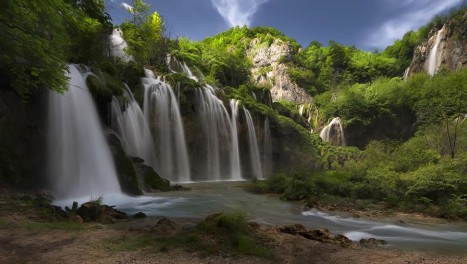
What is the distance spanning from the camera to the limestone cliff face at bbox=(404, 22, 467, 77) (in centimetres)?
4722

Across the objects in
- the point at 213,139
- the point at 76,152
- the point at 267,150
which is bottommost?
the point at 76,152

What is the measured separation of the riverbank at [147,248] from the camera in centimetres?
548

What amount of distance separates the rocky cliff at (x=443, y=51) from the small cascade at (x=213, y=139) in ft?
115

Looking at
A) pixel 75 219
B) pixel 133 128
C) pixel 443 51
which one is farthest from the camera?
pixel 443 51

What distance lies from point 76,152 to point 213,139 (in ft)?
48.3

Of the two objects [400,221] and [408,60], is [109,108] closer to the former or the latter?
[400,221]

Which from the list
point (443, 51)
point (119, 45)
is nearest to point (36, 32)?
point (119, 45)

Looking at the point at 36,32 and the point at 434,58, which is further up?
the point at 434,58

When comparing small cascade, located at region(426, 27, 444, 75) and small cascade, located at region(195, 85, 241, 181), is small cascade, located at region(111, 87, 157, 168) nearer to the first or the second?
small cascade, located at region(195, 85, 241, 181)

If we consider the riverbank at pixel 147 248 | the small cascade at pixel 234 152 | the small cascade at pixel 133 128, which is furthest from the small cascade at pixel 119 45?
the riverbank at pixel 147 248

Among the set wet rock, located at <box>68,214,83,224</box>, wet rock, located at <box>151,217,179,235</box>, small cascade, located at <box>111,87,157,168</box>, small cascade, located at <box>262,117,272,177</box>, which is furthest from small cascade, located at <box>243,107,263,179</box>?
wet rock, located at <box>151,217,179,235</box>

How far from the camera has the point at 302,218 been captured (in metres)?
10.7

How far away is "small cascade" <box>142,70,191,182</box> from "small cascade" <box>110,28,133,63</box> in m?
9.62

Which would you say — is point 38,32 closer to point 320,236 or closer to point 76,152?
point 76,152
